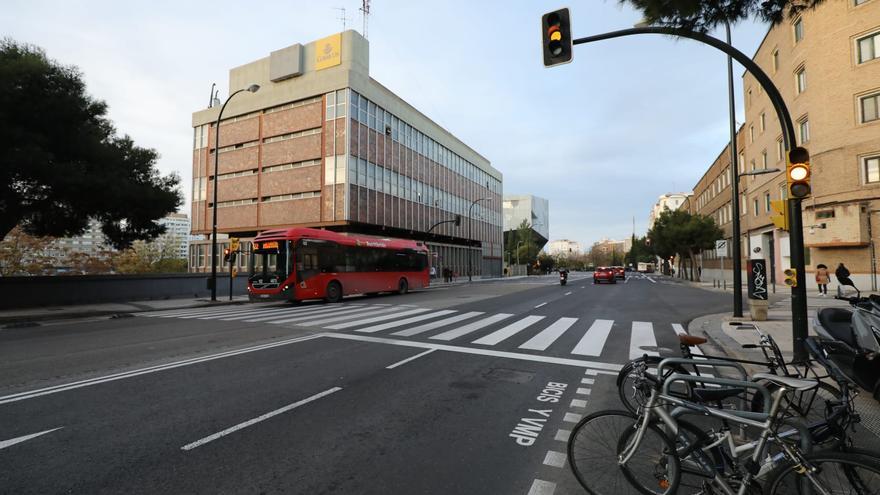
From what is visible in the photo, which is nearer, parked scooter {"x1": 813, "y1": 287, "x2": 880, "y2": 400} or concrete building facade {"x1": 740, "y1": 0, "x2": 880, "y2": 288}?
parked scooter {"x1": 813, "y1": 287, "x2": 880, "y2": 400}

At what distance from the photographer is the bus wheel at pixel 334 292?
19.3m

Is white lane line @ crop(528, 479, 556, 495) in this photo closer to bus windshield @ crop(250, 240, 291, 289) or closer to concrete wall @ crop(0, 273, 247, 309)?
bus windshield @ crop(250, 240, 291, 289)

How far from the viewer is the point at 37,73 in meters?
15.1

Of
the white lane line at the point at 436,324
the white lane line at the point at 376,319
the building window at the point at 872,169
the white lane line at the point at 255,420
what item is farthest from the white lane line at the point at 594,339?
the building window at the point at 872,169

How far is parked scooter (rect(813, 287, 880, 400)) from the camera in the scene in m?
4.53

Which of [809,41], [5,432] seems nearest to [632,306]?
[5,432]

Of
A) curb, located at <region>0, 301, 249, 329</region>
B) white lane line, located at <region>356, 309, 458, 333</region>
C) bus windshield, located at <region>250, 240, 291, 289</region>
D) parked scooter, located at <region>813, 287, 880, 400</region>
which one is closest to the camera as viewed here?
parked scooter, located at <region>813, 287, 880, 400</region>

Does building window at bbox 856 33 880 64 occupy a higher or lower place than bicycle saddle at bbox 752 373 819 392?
higher

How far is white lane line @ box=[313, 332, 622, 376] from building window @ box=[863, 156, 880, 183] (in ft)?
84.3

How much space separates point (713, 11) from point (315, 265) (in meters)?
16.2

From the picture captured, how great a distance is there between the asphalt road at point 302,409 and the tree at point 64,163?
897 cm

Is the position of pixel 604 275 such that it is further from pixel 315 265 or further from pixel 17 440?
pixel 17 440

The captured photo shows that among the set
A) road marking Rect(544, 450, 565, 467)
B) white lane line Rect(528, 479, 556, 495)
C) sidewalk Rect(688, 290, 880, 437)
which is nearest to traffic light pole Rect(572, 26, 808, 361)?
sidewalk Rect(688, 290, 880, 437)

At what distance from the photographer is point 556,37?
7930 mm
